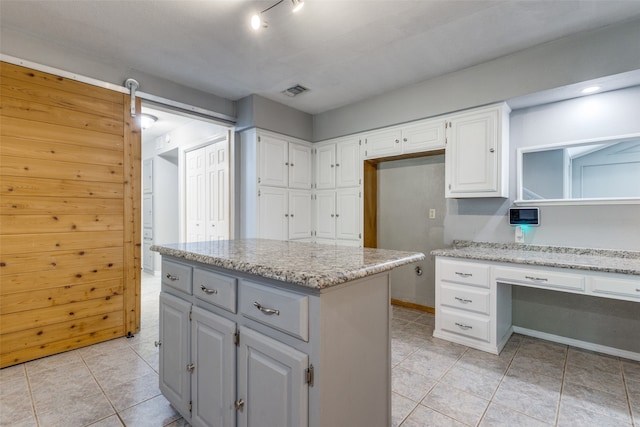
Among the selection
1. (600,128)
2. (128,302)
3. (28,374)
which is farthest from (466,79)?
(28,374)

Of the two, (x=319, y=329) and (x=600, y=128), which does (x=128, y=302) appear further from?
(x=600, y=128)

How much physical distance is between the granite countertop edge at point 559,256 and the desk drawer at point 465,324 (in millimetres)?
540

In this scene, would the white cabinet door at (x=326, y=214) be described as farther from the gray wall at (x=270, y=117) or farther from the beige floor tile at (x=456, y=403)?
the beige floor tile at (x=456, y=403)

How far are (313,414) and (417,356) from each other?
5.80ft

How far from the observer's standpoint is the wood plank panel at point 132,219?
114 inches

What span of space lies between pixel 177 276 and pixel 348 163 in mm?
2837

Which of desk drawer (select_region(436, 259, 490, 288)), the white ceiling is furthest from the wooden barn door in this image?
desk drawer (select_region(436, 259, 490, 288))

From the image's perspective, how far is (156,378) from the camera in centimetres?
218

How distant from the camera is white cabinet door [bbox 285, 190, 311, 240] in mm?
4152

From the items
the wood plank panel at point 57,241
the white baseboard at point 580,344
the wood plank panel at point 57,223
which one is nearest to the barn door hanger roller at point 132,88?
the wood plank panel at point 57,223

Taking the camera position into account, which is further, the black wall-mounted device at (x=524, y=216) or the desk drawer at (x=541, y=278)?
the black wall-mounted device at (x=524, y=216)

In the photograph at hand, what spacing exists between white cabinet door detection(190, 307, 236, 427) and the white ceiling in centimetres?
206

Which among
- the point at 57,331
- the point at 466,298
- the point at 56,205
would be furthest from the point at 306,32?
the point at 57,331

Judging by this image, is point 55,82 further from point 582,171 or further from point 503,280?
point 582,171
